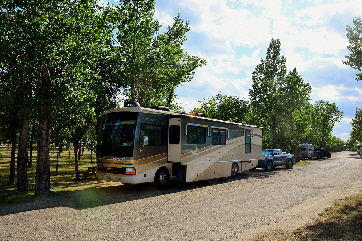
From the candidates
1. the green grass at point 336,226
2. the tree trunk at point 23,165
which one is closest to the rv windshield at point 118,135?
the tree trunk at point 23,165

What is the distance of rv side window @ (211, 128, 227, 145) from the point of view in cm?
1755

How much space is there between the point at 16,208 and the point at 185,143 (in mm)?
7803

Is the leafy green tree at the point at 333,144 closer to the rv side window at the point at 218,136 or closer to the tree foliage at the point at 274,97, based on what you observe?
the tree foliage at the point at 274,97

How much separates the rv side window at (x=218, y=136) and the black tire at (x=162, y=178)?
398 centimetres

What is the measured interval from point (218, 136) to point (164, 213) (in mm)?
8960

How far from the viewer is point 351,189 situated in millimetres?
14258

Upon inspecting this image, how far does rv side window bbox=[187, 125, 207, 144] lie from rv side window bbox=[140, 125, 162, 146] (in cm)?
168

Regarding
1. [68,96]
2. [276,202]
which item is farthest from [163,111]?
[276,202]

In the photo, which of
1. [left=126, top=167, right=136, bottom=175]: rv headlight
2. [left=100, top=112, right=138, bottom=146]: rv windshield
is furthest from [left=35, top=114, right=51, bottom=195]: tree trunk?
[left=126, top=167, right=136, bottom=175]: rv headlight

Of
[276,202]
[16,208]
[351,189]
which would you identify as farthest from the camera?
[351,189]

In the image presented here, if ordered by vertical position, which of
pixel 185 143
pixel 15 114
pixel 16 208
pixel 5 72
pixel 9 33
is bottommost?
pixel 16 208

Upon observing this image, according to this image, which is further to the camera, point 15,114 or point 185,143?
point 15,114

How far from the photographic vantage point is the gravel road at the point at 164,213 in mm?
7527

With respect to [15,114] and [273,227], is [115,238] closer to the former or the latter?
[273,227]
